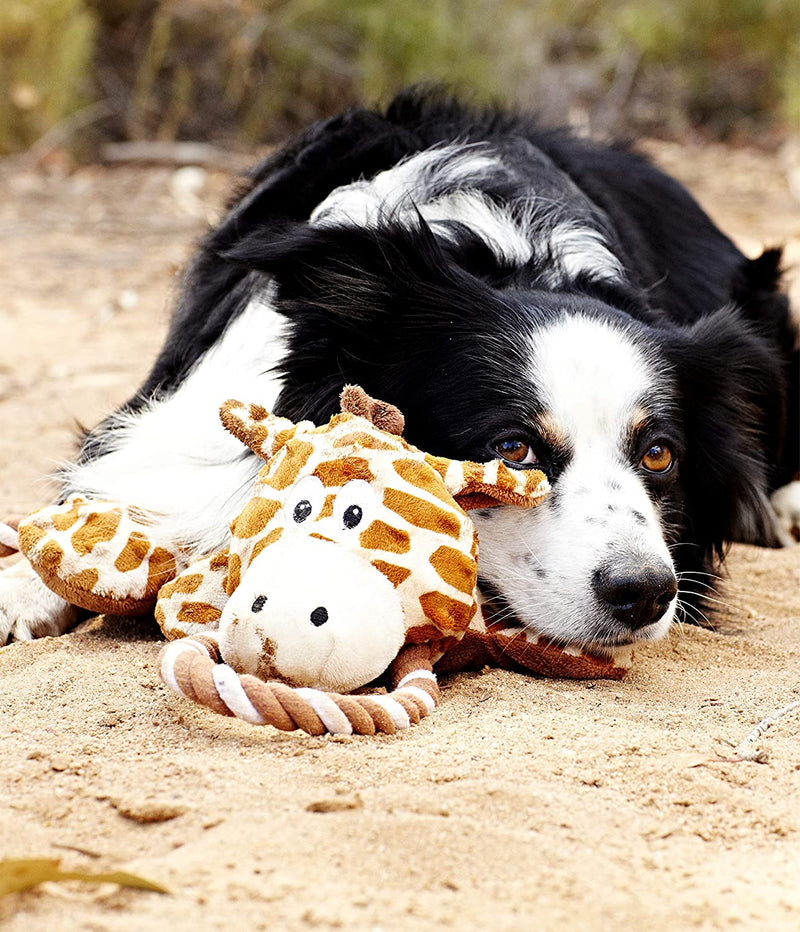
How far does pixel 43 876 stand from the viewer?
59.5 inches

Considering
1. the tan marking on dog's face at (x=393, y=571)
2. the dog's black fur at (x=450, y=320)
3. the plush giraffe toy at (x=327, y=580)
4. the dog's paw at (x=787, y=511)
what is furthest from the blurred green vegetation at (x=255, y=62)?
the tan marking on dog's face at (x=393, y=571)

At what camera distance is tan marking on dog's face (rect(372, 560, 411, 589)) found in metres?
2.22

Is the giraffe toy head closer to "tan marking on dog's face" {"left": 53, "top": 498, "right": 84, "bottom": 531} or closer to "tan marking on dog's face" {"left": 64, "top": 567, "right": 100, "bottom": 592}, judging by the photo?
"tan marking on dog's face" {"left": 64, "top": 567, "right": 100, "bottom": 592}

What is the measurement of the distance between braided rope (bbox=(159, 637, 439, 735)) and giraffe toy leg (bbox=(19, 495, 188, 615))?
1.76ft

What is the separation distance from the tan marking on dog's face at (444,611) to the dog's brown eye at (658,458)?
27.0 inches

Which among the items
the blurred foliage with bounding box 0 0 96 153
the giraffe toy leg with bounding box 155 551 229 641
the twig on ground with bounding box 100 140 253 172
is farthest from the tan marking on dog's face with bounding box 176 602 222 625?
the blurred foliage with bounding box 0 0 96 153

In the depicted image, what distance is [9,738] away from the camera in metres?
2.06

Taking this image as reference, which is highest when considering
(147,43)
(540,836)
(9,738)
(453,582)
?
(147,43)

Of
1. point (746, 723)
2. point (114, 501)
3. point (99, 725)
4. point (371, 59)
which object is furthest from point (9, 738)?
point (371, 59)

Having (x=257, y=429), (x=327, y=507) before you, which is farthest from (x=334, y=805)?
(x=257, y=429)

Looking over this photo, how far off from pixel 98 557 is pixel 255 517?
1.68ft

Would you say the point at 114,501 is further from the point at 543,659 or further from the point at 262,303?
the point at 543,659

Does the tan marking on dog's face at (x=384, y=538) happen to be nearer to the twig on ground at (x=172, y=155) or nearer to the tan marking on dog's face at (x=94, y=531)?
the tan marking on dog's face at (x=94, y=531)

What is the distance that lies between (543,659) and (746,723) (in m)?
0.45
